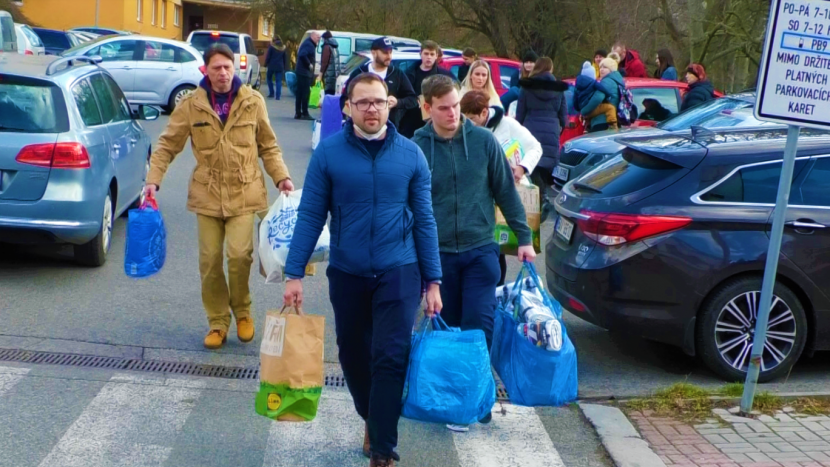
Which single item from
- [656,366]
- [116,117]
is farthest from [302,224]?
[116,117]

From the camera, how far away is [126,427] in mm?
5336

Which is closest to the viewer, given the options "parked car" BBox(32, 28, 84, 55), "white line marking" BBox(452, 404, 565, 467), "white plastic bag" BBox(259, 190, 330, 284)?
"white line marking" BBox(452, 404, 565, 467)

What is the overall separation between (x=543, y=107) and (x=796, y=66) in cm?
524

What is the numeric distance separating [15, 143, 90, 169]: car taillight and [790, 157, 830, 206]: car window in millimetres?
5293

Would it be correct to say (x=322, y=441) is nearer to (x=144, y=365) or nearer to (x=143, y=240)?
(x=144, y=365)

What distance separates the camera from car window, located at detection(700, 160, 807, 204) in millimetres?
6520

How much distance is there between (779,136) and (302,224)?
12.7 ft

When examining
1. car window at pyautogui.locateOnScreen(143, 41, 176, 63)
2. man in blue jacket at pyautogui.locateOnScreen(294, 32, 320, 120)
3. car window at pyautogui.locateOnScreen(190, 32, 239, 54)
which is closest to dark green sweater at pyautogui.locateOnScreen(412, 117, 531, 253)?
man in blue jacket at pyautogui.locateOnScreen(294, 32, 320, 120)

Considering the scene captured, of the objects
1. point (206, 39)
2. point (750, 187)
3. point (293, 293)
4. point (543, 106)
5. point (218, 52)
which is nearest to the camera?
point (293, 293)

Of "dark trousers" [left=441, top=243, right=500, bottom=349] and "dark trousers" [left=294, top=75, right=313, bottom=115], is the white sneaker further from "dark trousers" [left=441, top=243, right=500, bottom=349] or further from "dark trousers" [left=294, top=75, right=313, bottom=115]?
"dark trousers" [left=294, top=75, right=313, bottom=115]

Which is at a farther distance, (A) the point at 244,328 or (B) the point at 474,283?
(A) the point at 244,328

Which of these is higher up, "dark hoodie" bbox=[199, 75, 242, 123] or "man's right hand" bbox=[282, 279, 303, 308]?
"dark hoodie" bbox=[199, 75, 242, 123]

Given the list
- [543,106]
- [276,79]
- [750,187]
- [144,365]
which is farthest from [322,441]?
[276,79]

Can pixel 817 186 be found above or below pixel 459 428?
above
